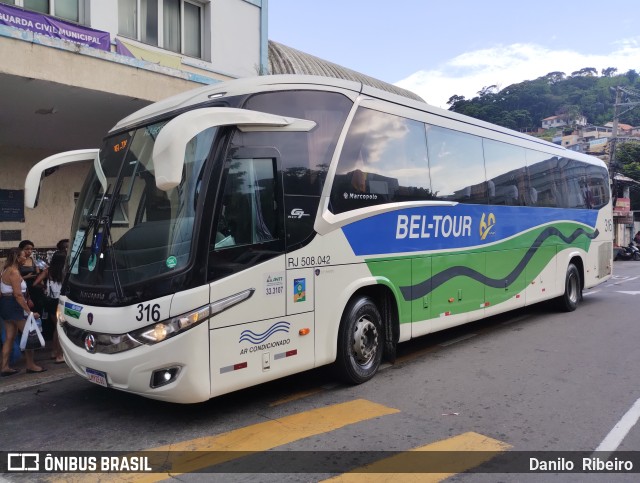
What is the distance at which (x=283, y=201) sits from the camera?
5348mm

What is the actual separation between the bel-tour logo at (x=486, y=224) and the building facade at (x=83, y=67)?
5.20 metres

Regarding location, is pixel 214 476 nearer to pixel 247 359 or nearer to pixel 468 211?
pixel 247 359

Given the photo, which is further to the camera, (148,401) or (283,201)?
(148,401)

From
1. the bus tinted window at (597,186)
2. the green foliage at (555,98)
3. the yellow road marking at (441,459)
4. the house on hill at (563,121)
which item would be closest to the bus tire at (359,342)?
the yellow road marking at (441,459)

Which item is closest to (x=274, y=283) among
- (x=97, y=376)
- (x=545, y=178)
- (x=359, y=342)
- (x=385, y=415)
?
(x=359, y=342)

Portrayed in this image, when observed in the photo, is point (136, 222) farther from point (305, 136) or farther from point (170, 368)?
point (305, 136)

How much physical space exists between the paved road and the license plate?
1.55 feet

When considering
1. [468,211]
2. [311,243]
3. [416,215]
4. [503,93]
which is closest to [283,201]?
[311,243]

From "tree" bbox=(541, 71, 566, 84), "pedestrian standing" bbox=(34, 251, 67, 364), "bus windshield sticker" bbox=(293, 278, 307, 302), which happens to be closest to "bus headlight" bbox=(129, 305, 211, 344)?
"bus windshield sticker" bbox=(293, 278, 307, 302)

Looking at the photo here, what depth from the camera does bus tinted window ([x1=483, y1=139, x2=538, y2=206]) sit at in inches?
351

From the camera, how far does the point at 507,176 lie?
30.7ft

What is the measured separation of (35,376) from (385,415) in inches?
185

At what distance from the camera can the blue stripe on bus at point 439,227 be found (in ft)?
20.8

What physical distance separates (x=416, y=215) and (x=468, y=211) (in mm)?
1520
